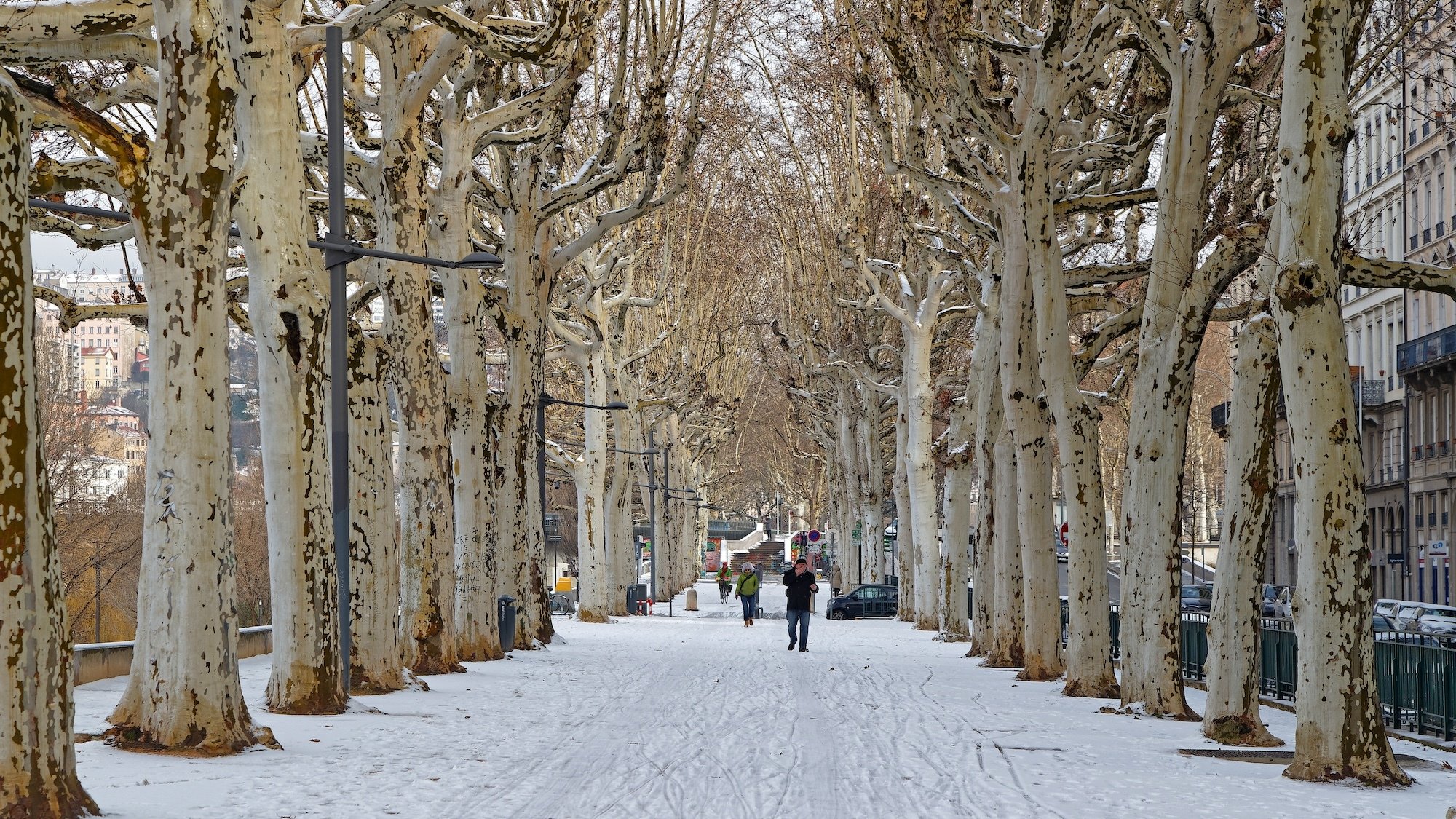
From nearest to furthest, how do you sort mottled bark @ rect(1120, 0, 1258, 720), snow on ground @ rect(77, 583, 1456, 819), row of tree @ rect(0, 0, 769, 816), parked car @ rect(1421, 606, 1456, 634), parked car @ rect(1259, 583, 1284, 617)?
row of tree @ rect(0, 0, 769, 816) < snow on ground @ rect(77, 583, 1456, 819) < mottled bark @ rect(1120, 0, 1258, 720) < parked car @ rect(1421, 606, 1456, 634) < parked car @ rect(1259, 583, 1284, 617)

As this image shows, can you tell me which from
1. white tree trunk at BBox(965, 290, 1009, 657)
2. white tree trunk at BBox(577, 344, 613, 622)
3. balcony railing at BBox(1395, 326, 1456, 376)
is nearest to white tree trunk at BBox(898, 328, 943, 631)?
white tree trunk at BBox(577, 344, 613, 622)

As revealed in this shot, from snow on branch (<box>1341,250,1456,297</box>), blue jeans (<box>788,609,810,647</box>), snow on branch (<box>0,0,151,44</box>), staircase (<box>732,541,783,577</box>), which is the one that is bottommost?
staircase (<box>732,541,783,577</box>)

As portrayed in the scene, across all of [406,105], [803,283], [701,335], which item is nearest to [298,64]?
[406,105]

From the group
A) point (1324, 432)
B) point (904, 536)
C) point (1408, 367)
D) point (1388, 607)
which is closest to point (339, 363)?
point (1324, 432)

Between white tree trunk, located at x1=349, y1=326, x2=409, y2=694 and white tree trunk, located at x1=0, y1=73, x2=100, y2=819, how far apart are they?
930 centimetres

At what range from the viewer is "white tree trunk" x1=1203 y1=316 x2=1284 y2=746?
13781mm

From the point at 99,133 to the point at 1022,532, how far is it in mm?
12480

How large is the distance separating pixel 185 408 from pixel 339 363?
17.3ft

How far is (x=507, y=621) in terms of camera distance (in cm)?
2792

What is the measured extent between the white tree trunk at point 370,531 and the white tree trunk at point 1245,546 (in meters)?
8.49

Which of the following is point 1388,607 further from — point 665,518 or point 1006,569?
point 665,518

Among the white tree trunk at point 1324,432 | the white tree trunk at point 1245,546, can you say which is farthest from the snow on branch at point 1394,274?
the white tree trunk at point 1324,432

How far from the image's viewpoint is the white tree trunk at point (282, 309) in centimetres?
1430

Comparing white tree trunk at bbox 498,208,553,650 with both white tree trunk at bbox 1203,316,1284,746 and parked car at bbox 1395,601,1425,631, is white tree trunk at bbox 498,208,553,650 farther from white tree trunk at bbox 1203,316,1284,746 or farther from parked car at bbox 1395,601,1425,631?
parked car at bbox 1395,601,1425,631
